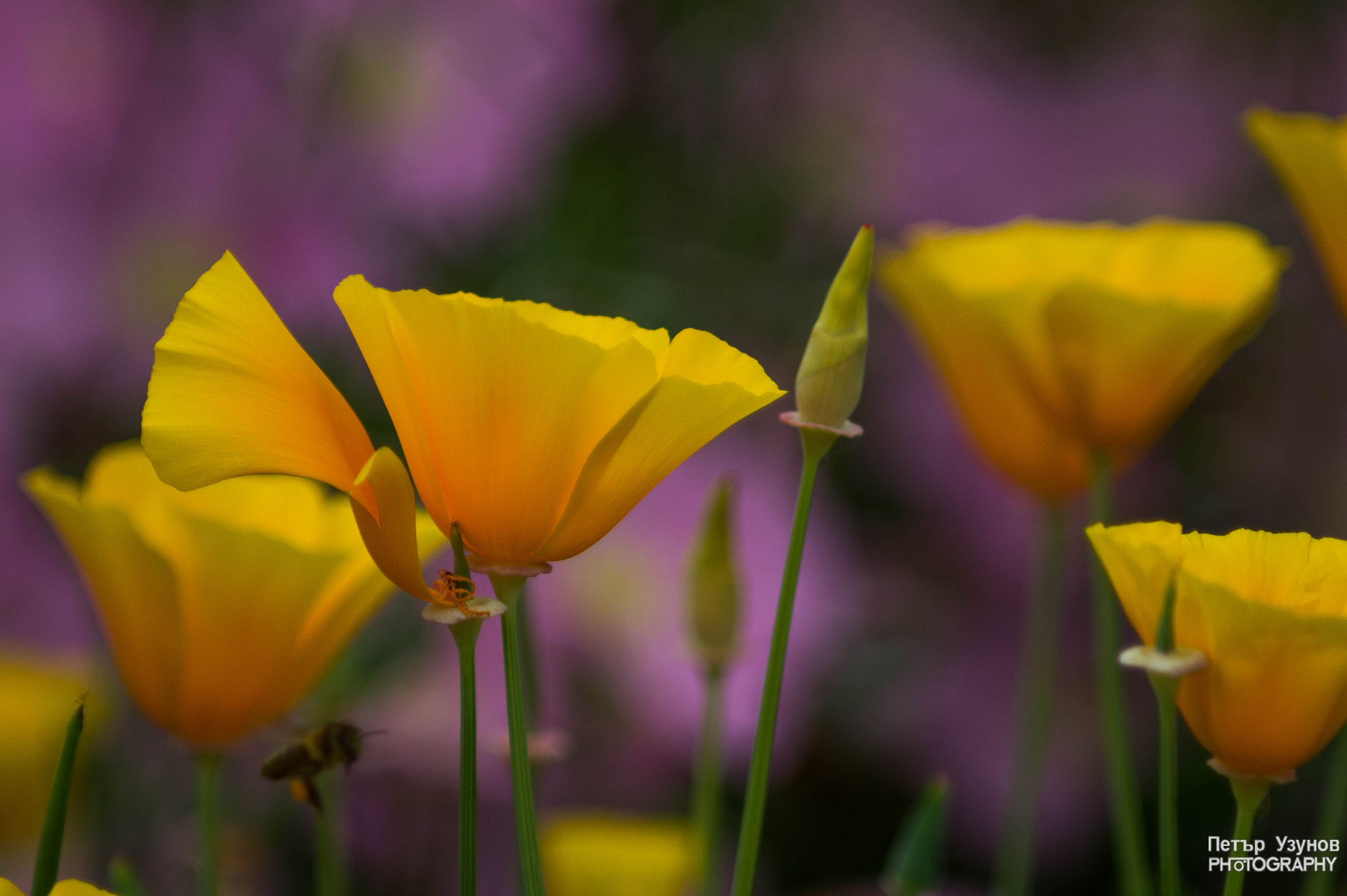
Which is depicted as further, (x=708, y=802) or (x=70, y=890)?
(x=708, y=802)

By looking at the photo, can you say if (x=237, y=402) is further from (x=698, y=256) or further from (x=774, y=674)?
(x=698, y=256)

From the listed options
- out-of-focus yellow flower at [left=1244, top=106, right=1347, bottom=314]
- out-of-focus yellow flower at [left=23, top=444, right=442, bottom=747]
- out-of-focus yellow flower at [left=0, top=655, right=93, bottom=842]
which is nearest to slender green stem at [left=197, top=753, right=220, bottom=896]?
out-of-focus yellow flower at [left=23, top=444, right=442, bottom=747]

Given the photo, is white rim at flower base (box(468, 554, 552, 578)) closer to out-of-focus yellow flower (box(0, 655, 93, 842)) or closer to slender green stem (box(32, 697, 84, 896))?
slender green stem (box(32, 697, 84, 896))

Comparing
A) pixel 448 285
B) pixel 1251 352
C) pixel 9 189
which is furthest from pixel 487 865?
pixel 1251 352

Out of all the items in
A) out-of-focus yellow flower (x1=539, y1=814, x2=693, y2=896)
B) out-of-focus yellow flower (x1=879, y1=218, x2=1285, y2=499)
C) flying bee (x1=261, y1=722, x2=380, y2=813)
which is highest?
out-of-focus yellow flower (x1=879, y1=218, x2=1285, y2=499)

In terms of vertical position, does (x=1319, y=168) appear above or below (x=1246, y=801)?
above

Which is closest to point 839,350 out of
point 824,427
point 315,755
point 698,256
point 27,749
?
point 824,427

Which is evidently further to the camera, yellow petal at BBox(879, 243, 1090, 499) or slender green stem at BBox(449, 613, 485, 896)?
yellow petal at BBox(879, 243, 1090, 499)

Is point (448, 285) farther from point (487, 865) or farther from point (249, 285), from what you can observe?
point (249, 285)
